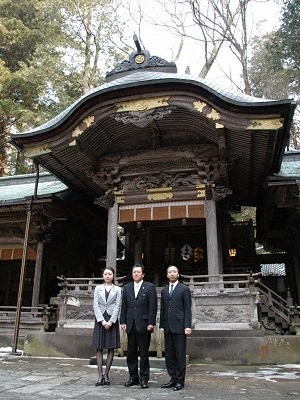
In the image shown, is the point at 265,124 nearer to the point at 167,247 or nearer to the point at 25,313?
the point at 167,247

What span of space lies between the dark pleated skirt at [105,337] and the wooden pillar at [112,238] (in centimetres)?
454

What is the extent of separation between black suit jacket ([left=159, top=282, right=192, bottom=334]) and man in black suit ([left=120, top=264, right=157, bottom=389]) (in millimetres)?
158

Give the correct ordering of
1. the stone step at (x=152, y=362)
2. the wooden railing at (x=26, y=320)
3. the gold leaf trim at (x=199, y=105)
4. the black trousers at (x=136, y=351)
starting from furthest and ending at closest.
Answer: the wooden railing at (x=26, y=320), the gold leaf trim at (x=199, y=105), the stone step at (x=152, y=362), the black trousers at (x=136, y=351)

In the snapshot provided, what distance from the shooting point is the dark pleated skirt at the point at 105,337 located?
16.7 ft

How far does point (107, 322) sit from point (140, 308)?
0.47 metres

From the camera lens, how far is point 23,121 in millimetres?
21766

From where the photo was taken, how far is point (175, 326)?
4.96m

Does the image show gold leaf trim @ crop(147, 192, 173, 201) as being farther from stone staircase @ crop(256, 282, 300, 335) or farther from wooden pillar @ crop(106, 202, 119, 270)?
stone staircase @ crop(256, 282, 300, 335)

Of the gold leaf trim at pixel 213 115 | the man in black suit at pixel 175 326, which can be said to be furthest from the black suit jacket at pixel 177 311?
the gold leaf trim at pixel 213 115

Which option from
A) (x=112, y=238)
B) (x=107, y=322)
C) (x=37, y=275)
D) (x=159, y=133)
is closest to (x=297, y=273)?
(x=112, y=238)

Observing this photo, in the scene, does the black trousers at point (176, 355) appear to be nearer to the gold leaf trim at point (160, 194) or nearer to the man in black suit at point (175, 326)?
the man in black suit at point (175, 326)

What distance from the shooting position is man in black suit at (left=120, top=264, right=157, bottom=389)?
499 centimetres

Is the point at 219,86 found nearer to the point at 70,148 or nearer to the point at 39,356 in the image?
the point at 70,148

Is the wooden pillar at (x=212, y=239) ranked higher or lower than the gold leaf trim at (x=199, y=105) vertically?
lower
